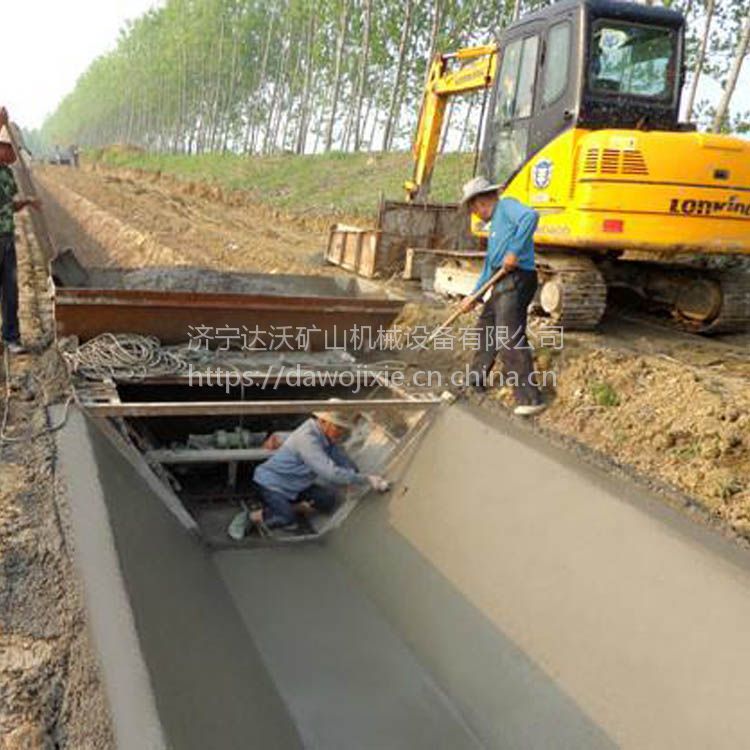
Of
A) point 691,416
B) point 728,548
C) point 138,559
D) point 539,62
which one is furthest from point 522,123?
point 138,559

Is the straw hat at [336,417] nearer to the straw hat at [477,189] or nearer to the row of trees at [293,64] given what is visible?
the straw hat at [477,189]

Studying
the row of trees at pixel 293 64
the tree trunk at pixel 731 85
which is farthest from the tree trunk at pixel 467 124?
the tree trunk at pixel 731 85

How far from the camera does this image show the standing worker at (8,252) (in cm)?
611

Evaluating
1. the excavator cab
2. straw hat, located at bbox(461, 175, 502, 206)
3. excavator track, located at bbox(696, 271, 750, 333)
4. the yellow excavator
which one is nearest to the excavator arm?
the yellow excavator

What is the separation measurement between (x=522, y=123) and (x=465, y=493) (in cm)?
476

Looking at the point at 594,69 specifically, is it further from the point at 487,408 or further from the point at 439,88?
the point at 487,408

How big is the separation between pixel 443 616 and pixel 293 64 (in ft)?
133

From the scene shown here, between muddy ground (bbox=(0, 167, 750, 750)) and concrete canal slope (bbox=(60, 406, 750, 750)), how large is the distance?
0.12 m

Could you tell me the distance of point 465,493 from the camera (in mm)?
4734

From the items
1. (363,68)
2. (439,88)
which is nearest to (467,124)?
(363,68)

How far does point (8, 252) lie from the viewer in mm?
6309

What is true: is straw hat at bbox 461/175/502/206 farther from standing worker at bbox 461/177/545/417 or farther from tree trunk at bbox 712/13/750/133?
tree trunk at bbox 712/13/750/133

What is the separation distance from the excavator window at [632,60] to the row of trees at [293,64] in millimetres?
9506

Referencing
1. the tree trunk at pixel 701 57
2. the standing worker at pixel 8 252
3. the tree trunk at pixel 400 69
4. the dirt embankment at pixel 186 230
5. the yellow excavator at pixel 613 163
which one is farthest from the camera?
the tree trunk at pixel 400 69
